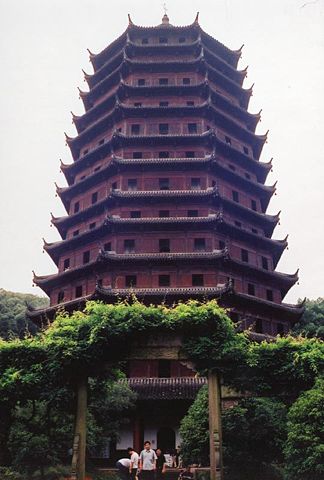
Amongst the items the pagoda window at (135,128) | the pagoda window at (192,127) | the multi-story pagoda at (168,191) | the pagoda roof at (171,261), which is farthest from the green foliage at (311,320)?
the pagoda window at (135,128)

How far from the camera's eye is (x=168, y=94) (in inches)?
1459

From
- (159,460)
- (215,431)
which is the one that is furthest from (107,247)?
(215,431)

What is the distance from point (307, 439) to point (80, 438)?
526cm

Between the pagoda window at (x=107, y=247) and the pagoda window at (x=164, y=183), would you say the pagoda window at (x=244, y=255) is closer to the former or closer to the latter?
the pagoda window at (x=164, y=183)

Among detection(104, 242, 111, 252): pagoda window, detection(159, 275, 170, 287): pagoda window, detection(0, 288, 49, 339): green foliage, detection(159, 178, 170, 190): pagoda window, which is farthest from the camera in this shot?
detection(0, 288, 49, 339): green foliage

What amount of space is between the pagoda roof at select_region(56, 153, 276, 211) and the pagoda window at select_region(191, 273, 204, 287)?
733 cm

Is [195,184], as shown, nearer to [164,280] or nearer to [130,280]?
[164,280]

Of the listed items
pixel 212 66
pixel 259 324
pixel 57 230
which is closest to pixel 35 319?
pixel 57 230

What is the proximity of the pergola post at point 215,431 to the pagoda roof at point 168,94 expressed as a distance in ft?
87.9

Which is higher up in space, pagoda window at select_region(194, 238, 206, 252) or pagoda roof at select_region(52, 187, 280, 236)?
pagoda roof at select_region(52, 187, 280, 236)

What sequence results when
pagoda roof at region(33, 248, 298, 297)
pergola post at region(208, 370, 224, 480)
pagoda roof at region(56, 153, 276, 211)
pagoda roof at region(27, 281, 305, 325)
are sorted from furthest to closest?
pagoda roof at region(56, 153, 276, 211), pagoda roof at region(33, 248, 298, 297), pagoda roof at region(27, 281, 305, 325), pergola post at region(208, 370, 224, 480)

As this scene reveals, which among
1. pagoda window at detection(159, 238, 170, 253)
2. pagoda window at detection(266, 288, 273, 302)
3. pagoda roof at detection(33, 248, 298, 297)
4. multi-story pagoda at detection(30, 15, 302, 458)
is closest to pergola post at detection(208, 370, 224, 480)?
multi-story pagoda at detection(30, 15, 302, 458)

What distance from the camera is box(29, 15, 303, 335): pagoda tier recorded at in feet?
101

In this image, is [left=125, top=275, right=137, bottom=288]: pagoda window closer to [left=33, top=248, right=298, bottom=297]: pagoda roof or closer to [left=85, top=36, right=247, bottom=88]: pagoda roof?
[left=33, top=248, right=298, bottom=297]: pagoda roof
